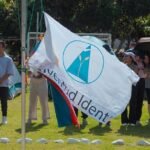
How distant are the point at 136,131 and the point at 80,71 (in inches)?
138

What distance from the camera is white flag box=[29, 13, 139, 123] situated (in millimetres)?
6961

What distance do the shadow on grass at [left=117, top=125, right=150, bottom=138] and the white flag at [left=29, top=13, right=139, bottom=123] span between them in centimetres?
237

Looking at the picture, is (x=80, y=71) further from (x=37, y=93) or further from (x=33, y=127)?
(x=37, y=93)

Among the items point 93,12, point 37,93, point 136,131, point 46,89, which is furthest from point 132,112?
point 93,12

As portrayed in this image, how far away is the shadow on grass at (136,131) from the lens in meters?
9.97

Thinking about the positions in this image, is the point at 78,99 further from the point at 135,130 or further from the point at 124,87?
the point at 135,130

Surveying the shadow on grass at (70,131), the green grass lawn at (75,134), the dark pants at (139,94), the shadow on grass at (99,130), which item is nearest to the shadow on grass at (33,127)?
the green grass lawn at (75,134)

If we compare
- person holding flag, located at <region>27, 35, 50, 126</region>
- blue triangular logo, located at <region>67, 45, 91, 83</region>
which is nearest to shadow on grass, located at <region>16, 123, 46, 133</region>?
person holding flag, located at <region>27, 35, 50, 126</region>

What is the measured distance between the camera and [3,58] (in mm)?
10977

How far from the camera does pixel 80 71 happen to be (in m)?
7.24

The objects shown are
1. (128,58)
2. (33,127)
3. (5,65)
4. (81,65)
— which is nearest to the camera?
(81,65)

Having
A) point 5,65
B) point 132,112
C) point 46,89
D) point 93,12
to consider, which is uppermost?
point 93,12

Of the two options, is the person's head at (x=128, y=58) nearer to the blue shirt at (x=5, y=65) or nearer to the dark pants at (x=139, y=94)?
the dark pants at (x=139, y=94)

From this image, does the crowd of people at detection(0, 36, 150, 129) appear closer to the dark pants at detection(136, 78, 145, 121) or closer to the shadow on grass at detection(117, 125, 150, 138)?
the dark pants at detection(136, 78, 145, 121)
